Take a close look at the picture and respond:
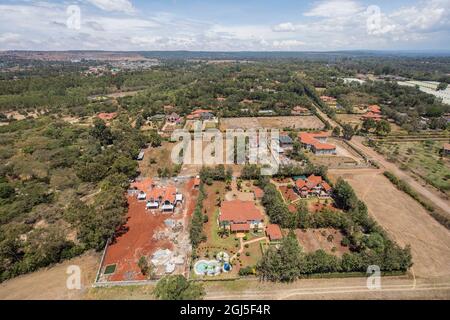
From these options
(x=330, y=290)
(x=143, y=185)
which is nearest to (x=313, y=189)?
(x=330, y=290)

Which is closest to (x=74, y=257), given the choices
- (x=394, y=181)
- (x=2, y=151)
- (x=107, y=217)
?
(x=107, y=217)

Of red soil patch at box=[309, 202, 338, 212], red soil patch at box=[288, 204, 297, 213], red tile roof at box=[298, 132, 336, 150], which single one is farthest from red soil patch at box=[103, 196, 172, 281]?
red tile roof at box=[298, 132, 336, 150]

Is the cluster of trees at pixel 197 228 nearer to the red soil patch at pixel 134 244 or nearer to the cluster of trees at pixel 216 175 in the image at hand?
the red soil patch at pixel 134 244

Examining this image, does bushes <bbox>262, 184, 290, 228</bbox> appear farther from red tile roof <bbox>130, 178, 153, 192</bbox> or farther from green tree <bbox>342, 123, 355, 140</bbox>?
green tree <bbox>342, 123, 355, 140</bbox>

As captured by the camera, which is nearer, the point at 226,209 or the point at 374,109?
the point at 226,209

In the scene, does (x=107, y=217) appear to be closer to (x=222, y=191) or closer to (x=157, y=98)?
(x=222, y=191)

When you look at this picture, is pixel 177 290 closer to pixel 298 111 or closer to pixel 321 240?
pixel 321 240
